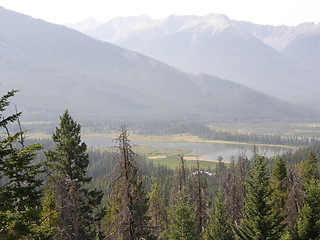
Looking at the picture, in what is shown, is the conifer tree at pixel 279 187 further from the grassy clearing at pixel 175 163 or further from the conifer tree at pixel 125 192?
the grassy clearing at pixel 175 163

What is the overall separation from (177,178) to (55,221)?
14375 millimetres

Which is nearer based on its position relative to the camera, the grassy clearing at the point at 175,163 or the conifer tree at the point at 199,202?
the conifer tree at the point at 199,202

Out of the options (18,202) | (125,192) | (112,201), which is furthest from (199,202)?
(18,202)

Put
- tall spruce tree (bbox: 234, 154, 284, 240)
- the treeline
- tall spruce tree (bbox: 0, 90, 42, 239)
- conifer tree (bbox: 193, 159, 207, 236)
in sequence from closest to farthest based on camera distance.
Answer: tall spruce tree (bbox: 0, 90, 42, 239), the treeline, tall spruce tree (bbox: 234, 154, 284, 240), conifer tree (bbox: 193, 159, 207, 236)

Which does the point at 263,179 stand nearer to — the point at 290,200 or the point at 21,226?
the point at 290,200

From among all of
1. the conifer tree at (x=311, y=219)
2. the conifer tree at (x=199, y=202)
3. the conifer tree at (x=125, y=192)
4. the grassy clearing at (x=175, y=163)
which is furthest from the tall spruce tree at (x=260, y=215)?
the grassy clearing at (x=175, y=163)

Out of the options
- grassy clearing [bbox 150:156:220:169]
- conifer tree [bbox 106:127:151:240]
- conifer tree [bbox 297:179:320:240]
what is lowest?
grassy clearing [bbox 150:156:220:169]

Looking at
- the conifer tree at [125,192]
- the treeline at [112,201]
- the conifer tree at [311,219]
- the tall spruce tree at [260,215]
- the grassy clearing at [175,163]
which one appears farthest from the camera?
the grassy clearing at [175,163]

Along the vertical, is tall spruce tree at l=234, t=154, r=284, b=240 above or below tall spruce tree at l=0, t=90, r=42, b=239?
below

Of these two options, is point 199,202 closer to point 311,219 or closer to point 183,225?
point 183,225

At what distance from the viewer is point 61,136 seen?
30.3 m

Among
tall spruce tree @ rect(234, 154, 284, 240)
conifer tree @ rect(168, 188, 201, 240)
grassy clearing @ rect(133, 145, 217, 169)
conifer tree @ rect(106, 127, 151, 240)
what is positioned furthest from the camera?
grassy clearing @ rect(133, 145, 217, 169)

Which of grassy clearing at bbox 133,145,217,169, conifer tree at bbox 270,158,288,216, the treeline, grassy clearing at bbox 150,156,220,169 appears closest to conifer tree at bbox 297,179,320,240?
the treeline

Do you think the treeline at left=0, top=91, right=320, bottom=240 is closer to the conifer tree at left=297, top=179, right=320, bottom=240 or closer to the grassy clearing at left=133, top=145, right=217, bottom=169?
the conifer tree at left=297, top=179, right=320, bottom=240
